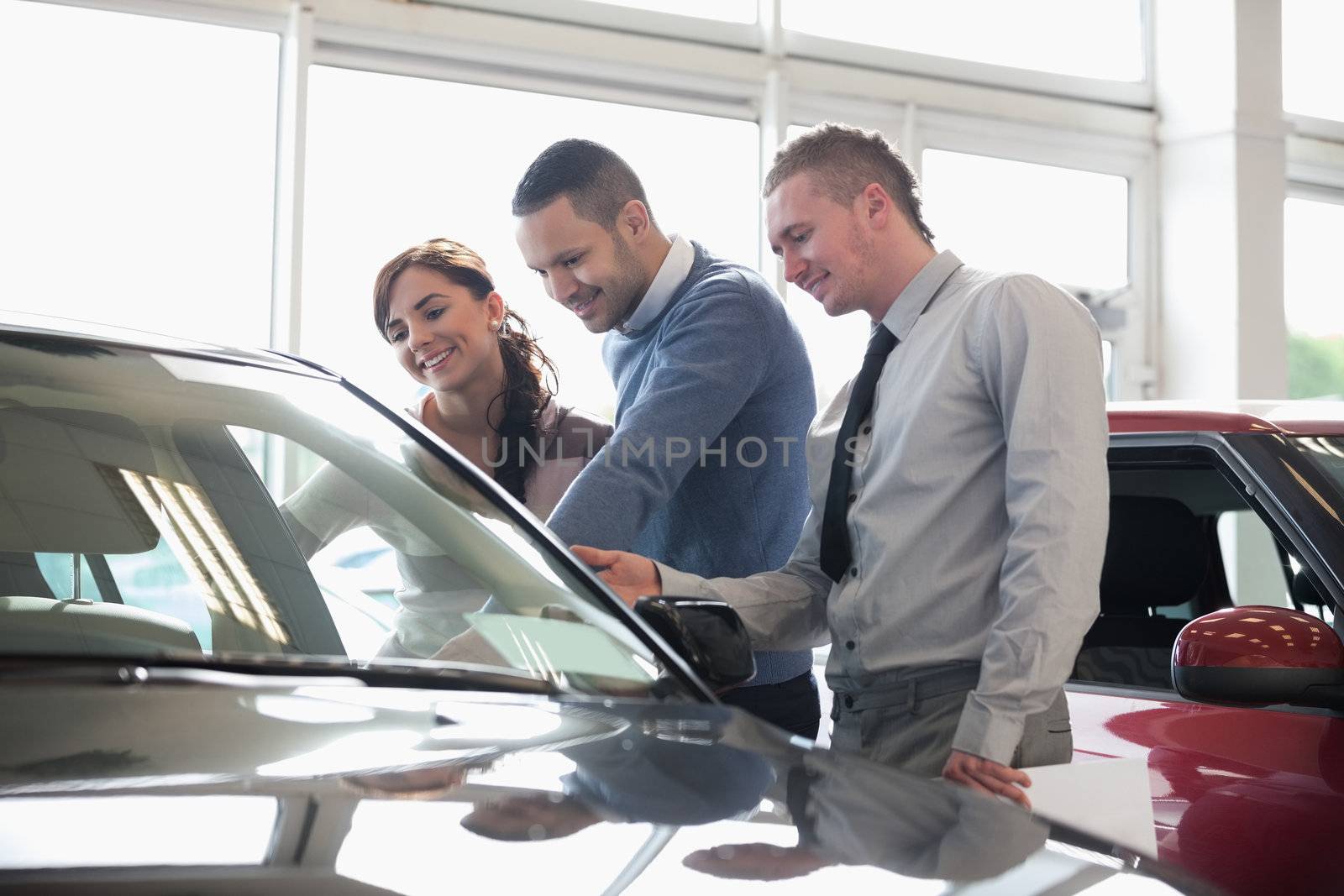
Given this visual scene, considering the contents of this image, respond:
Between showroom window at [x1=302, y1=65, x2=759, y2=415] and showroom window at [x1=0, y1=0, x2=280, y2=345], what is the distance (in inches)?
7.3

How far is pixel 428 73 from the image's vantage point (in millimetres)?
5070

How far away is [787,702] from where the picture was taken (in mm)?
2258

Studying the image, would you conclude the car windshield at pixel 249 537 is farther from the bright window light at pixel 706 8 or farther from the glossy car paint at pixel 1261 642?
the bright window light at pixel 706 8

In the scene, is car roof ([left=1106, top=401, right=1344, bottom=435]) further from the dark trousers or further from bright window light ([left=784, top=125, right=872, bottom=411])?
bright window light ([left=784, top=125, right=872, bottom=411])

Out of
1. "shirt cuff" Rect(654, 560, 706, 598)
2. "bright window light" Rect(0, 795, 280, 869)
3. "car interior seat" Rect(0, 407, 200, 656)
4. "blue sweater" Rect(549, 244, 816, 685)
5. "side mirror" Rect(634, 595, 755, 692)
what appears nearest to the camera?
"bright window light" Rect(0, 795, 280, 869)

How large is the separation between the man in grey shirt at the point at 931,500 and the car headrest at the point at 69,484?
63cm

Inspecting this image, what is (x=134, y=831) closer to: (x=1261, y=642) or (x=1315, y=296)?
(x=1261, y=642)

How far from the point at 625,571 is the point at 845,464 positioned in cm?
33

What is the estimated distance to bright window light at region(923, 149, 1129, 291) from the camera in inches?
247

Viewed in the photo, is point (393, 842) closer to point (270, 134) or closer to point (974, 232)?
point (270, 134)

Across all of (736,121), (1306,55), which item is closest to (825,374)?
(736,121)

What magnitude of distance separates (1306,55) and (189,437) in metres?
6.74

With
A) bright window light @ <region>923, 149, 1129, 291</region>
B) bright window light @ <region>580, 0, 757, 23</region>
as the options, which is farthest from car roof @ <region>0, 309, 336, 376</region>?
bright window light @ <region>923, 149, 1129, 291</region>

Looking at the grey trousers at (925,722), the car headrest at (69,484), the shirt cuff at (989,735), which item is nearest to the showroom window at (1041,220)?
the grey trousers at (925,722)
